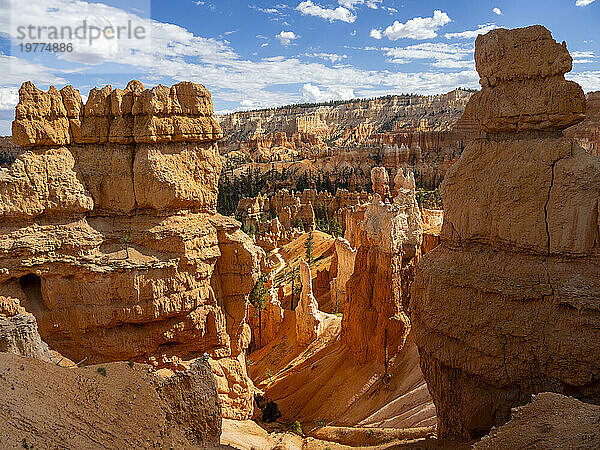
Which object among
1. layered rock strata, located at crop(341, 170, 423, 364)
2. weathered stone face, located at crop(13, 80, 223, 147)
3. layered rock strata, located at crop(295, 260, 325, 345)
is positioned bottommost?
→ layered rock strata, located at crop(295, 260, 325, 345)

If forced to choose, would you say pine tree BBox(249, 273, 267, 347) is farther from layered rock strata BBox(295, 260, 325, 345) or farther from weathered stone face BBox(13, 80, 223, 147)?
weathered stone face BBox(13, 80, 223, 147)

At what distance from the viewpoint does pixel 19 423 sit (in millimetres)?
5410

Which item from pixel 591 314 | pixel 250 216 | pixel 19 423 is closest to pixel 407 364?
pixel 591 314

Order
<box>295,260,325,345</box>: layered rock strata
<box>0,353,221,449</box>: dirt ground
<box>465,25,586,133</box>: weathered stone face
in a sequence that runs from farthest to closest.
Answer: <box>295,260,325,345</box>: layered rock strata
<box>465,25,586,133</box>: weathered stone face
<box>0,353,221,449</box>: dirt ground

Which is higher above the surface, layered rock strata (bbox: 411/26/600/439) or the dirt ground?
layered rock strata (bbox: 411/26/600/439)

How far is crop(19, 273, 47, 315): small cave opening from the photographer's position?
11.6 meters

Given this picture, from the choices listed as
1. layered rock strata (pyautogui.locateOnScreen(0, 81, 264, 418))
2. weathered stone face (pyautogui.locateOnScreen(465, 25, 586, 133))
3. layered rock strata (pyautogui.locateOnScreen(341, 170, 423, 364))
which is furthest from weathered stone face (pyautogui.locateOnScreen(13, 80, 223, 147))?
weathered stone face (pyautogui.locateOnScreen(465, 25, 586, 133))

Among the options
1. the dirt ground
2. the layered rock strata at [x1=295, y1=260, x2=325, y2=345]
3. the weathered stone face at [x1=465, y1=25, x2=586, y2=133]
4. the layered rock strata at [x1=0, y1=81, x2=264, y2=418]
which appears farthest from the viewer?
the layered rock strata at [x1=295, y1=260, x2=325, y2=345]

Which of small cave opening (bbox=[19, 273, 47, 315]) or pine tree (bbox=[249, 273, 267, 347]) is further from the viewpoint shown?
pine tree (bbox=[249, 273, 267, 347])

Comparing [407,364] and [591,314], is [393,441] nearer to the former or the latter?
[407,364]

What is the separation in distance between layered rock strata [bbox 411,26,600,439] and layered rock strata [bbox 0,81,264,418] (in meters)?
7.08

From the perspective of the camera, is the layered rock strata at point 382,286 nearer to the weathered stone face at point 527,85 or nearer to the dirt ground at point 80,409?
the weathered stone face at point 527,85

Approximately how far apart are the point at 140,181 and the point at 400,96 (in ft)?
581

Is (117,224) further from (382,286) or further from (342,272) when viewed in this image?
(342,272)
